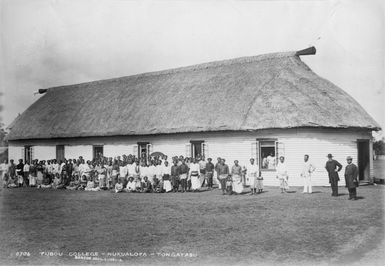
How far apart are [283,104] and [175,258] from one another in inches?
458

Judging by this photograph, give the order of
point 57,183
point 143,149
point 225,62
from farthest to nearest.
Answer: point 225,62 → point 143,149 → point 57,183

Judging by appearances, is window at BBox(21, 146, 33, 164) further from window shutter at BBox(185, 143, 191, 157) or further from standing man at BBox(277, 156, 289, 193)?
standing man at BBox(277, 156, 289, 193)

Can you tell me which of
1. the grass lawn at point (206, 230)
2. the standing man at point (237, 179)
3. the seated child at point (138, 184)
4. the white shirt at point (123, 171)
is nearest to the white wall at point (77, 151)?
the white shirt at point (123, 171)

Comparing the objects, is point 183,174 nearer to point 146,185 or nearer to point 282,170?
point 146,185

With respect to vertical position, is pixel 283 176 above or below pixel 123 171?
below

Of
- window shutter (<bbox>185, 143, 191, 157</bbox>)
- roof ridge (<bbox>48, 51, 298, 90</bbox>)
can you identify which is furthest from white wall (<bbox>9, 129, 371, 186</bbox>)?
roof ridge (<bbox>48, 51, 298, 90</bbox>)

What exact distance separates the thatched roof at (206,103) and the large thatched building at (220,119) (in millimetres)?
53

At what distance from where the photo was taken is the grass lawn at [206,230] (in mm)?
8070

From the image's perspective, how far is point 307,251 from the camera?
795 cm

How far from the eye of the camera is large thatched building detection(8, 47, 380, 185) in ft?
58.9

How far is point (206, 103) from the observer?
824 inches

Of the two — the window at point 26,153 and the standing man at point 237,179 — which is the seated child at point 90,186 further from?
the window at point 26,153

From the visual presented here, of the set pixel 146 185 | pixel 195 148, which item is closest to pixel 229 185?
pixel 146 185

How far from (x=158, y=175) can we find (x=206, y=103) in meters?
4.99
